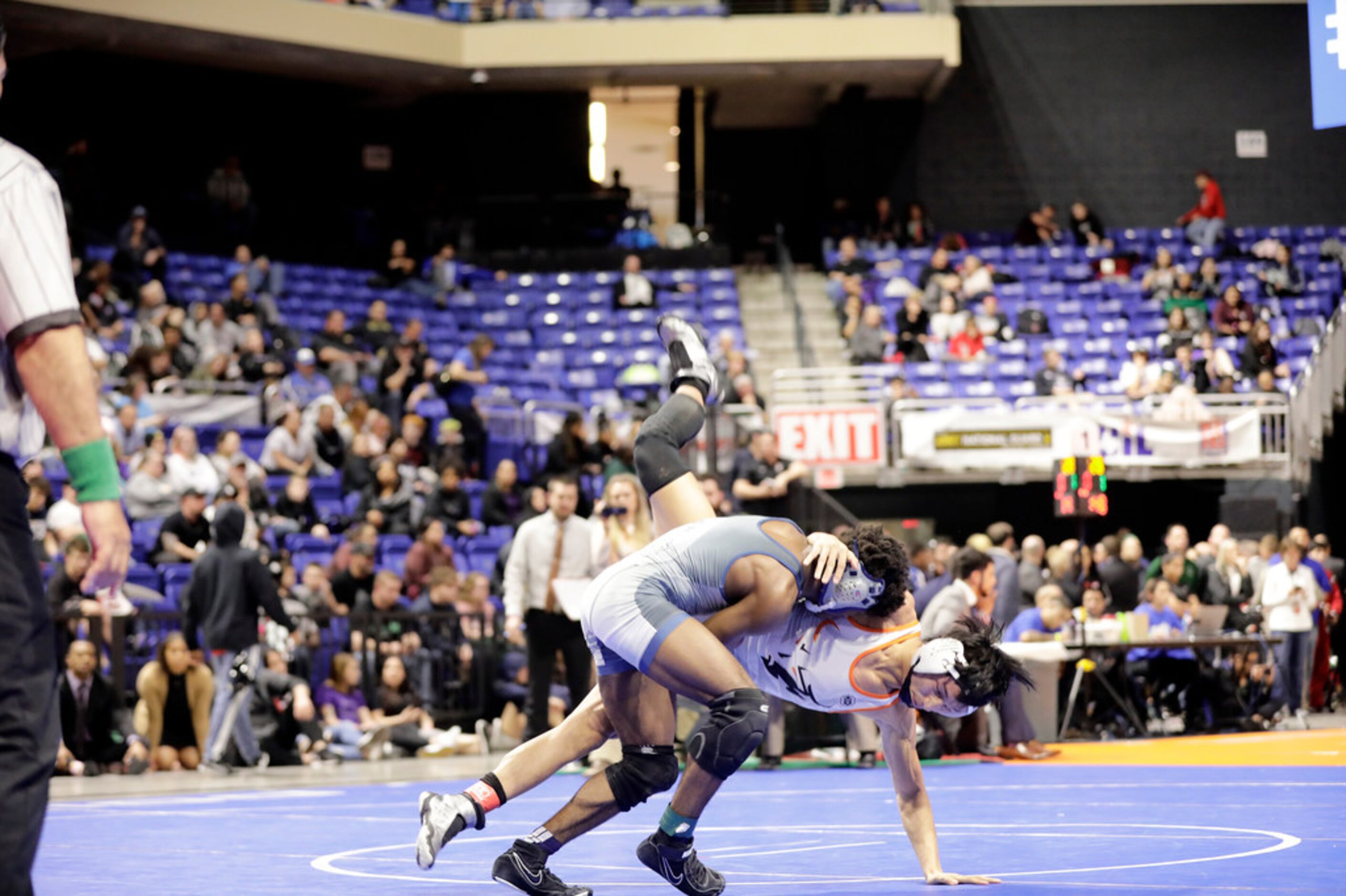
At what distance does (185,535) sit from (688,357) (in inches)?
321

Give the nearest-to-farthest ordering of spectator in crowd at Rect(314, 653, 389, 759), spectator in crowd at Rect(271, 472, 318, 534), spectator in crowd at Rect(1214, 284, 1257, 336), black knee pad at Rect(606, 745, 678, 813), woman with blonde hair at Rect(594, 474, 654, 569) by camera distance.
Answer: black knee pad at Rect(606, 745, 678, 813), woman with blonde hair at Rect(594, 474, 654, 569), spectator in crowd at Rect(314, 653, 389, 759), spectator in crowd at Rect(271, 472, 318, 534), spectator in crowd at Rect(1214, 284, 1257, 336)

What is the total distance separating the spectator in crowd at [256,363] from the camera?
1802 centimetres

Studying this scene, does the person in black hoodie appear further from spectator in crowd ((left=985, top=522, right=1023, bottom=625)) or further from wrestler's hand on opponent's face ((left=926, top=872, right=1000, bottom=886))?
wrestler's hand on opponent's face ((left=926, top=872, right=1000, bottom=886))

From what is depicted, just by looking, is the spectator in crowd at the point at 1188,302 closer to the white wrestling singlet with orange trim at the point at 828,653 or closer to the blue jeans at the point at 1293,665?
the blue jeans at the point at 1293,665

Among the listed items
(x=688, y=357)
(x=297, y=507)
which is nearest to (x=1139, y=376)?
(x=297, y=507)

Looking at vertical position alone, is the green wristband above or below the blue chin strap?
above

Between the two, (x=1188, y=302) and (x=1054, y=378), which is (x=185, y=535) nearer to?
(x=1054, y=378)

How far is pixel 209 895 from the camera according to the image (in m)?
5.92

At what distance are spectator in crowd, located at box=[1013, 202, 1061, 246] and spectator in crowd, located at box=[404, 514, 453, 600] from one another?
573 inches

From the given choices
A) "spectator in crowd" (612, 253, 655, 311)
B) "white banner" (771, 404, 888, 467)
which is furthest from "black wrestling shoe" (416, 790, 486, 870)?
"spectator in crowd" (612, 253, 655, 311)

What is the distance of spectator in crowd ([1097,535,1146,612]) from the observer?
53.6 feet

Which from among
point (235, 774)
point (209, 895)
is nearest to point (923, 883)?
point (209, 895)

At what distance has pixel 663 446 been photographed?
6199 mm

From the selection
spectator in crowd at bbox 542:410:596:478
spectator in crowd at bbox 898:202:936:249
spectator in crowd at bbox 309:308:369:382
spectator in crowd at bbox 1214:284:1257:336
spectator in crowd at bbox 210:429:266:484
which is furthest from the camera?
spectator in crowd at bbox 898:202:936:249
